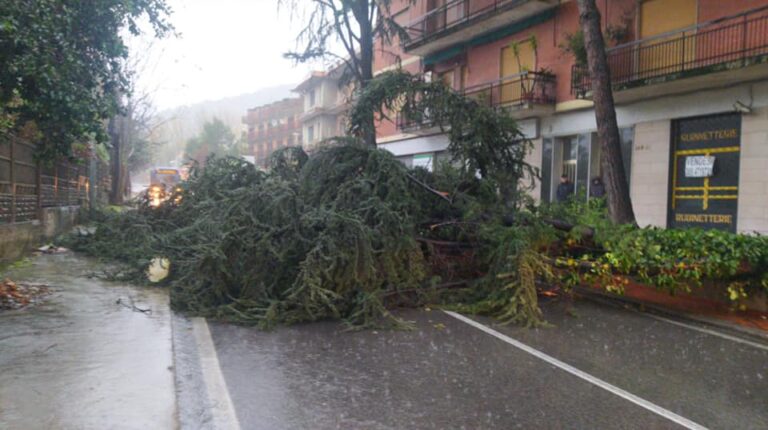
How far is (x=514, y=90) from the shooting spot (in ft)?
62.5

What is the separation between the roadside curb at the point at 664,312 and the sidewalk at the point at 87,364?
602 cm

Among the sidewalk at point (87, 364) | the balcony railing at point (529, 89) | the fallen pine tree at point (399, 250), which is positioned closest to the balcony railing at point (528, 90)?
the balcony railing at point (529, 89)

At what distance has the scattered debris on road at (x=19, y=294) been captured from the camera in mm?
6703

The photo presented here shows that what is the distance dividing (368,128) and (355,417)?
7.44 m

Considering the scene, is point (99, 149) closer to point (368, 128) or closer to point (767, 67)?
point (368, 128)

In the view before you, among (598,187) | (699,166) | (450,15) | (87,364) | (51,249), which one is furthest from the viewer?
(450,15)

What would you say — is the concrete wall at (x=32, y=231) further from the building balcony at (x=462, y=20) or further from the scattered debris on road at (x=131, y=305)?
the building balcony at (x=462, y=20)

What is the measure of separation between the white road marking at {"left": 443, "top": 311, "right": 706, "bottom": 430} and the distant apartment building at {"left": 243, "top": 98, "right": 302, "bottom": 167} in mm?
66879

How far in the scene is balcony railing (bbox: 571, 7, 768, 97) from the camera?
40.3 feet

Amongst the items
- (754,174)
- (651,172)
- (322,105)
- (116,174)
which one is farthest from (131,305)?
(322,105)

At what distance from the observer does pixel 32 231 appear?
1161 centimetres

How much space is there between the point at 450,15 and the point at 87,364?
21.2 meters

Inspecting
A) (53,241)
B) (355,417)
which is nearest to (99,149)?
(53,241)

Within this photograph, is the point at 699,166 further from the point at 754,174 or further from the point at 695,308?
the point at 695,308
